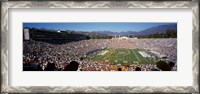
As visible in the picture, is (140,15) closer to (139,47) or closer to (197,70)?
(139,47)

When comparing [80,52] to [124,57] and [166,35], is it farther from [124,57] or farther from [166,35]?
[166,35]

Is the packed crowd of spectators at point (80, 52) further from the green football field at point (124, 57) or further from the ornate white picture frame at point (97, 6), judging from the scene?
the ornate white picture frame at point (97, 6)

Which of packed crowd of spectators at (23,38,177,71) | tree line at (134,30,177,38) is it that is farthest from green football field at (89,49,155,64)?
tree line at (134,30,177,38)

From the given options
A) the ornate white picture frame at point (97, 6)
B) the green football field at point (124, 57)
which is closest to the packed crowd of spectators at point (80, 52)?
the green football field at point (124, 57)

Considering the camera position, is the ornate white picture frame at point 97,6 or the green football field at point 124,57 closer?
the ornate white picture frame at point 97,6

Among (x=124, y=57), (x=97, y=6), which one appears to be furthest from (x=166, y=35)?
(x=97, y=6)

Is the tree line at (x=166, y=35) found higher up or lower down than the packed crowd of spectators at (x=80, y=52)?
higher up

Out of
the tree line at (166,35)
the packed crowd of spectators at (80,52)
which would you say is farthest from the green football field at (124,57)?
the tree line at (166,35)
